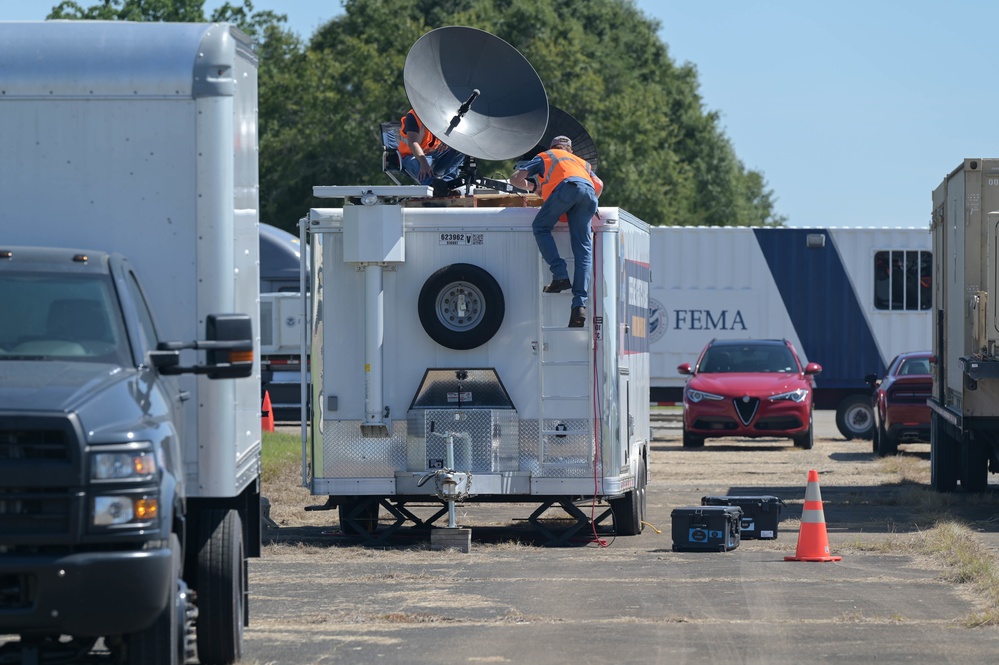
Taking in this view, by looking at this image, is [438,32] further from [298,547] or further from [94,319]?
[94,319]

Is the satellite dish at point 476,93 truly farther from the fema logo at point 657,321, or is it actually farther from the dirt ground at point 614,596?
the fema logo at point 657,321

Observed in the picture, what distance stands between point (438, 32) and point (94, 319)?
27.3 ft

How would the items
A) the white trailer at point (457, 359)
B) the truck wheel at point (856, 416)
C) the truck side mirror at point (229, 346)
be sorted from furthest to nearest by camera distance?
the truck wheel at point (856, 416) → the white trailer at point (457, 359) → the truck side mirror at point (229, 346)

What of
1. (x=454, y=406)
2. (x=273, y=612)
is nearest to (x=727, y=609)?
(x=273, y=612)

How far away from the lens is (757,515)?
48.4 feet

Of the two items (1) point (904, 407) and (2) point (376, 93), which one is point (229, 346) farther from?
(2) point (376, 93)

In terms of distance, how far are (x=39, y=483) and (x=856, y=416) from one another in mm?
25573

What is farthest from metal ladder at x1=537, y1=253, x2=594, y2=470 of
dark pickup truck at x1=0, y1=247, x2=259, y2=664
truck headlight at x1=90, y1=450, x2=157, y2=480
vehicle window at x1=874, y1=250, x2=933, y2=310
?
vehicle window at x1=874, y1=250, x2=933, y2=310

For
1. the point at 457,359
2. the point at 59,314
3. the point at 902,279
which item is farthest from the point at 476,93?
the point at 902,279

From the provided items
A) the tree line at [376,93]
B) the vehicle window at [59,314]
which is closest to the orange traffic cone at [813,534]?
the vehicle window at [59,314]

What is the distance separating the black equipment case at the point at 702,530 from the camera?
1390cm

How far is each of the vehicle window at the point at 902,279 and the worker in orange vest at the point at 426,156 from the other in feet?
55.6

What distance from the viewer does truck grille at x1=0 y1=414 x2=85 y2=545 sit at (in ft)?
21.5

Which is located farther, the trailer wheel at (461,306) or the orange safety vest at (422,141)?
the orange safety vest at (422,141)
